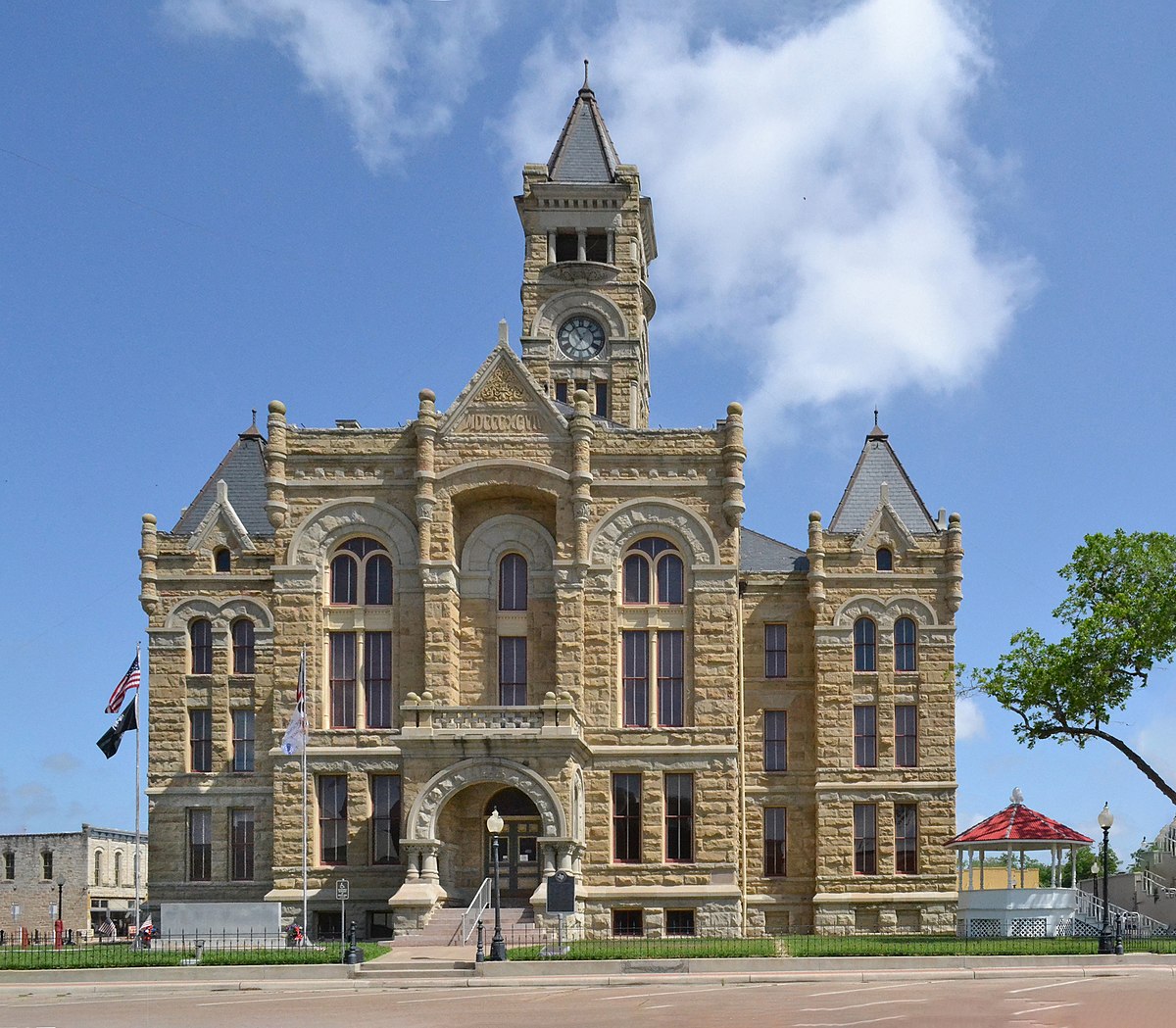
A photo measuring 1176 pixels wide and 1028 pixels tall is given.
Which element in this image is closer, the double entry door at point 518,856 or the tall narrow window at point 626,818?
the double entry door at point 518,856

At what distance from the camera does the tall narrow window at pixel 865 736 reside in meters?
51.0

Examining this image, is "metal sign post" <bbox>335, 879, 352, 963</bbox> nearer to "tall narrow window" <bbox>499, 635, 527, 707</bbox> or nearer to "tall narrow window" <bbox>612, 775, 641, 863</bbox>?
"tall narrow window" <bbox>499, 635, 527, 707</bbox>

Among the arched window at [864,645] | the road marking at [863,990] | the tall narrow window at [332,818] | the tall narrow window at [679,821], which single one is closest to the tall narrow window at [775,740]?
the arched window at [864,645]

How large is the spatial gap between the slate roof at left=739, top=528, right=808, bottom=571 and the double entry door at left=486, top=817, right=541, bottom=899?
12038 millimetres

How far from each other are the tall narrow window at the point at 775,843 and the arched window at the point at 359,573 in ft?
47.3

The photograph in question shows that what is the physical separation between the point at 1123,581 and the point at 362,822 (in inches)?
896

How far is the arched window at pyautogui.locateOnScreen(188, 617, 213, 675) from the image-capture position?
50406mm

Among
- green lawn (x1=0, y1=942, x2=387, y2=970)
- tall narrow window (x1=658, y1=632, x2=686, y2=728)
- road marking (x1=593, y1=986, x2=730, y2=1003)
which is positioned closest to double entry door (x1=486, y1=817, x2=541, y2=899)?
tall narrow window (x1=658, y1=632, x2=686, y2=728)

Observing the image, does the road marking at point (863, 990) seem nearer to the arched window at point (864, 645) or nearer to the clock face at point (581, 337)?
the arched window at point (864, 645)

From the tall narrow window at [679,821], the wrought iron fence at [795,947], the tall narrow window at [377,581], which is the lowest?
the wrought iron fence at [795,947]

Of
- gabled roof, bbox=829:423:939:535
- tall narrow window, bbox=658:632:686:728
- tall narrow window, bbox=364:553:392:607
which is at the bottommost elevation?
tall narrow window, bbox=658:632:686:728

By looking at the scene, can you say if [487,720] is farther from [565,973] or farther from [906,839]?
[906,839]

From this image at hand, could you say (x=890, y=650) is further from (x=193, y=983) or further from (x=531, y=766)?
(x=193, y=983)

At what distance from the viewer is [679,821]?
47.0 meters
